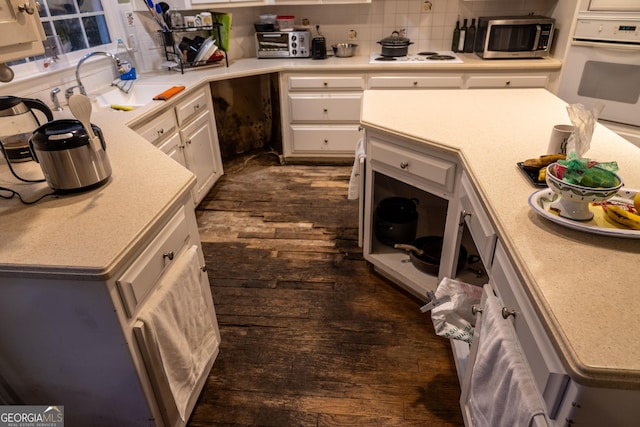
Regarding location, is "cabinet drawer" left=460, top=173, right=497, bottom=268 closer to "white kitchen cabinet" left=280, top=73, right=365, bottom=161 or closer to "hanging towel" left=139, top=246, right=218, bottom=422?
"hanging towel" left=139, top=246, right=218, bottom=422

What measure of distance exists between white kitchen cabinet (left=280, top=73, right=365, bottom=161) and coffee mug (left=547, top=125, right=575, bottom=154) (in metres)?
2.11

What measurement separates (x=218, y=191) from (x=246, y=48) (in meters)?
1.50

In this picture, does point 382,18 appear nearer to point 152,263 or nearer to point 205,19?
point 205,19

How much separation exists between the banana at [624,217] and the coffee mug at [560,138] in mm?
407

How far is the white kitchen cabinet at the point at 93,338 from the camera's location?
1014mm

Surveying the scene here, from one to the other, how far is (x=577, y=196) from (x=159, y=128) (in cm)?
219

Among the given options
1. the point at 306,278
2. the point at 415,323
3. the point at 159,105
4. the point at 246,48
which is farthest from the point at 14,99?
the point at 246,48

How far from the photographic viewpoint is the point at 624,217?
96 cm

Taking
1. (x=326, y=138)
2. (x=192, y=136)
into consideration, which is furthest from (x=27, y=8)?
(x=326, y=138)

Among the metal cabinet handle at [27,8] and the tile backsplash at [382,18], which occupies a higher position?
the metal cabinet handle at [27,8]

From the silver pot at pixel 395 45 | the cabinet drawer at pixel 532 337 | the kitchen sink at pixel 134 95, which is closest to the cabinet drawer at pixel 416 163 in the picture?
the cabinet drawer at pixel 532 337

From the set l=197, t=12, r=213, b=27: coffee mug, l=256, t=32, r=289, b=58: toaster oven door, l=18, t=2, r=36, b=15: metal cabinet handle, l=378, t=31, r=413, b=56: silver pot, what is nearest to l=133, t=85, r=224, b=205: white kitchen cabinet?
l=197, t=12, r=213, b=27: coffee mug

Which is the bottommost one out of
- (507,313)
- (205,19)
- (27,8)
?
(507,313)

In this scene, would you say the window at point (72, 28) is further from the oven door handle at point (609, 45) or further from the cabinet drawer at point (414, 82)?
the oven door handle at point (609, 45)
